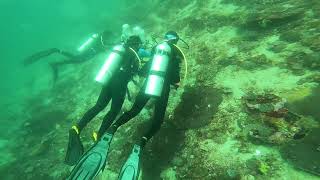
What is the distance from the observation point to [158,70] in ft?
18.0

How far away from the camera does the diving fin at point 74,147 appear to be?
5.67 metres

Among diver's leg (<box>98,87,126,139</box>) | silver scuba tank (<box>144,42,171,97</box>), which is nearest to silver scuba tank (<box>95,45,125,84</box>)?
diver's leg (<box>98,87,126,139</box>)

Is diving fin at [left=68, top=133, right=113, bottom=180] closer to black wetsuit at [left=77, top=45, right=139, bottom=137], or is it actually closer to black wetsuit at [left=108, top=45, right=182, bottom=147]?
black wetsuit at [left=108, top=45, right=182, bottom=147]

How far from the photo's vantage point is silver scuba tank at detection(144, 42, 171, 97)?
5324 mm

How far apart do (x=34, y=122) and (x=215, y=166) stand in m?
9.04

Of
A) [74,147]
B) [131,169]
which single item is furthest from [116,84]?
[131,169]

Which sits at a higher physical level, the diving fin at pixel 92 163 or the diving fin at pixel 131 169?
the diving fin at pixel 92 163

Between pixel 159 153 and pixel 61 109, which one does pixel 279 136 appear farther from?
pixel 61 109

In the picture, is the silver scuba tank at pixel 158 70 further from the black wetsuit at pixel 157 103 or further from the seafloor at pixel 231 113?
the seafloor at pixel 231 113

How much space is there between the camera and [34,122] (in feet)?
38.3

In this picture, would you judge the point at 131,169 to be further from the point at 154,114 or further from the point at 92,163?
the point at 154,114

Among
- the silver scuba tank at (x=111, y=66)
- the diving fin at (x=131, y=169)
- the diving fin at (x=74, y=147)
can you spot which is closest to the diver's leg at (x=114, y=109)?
the silver scuba tank at (x=111, y=66)

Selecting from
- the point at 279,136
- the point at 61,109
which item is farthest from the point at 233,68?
the point at 61,109

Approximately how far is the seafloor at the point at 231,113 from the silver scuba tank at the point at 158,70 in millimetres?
1519
